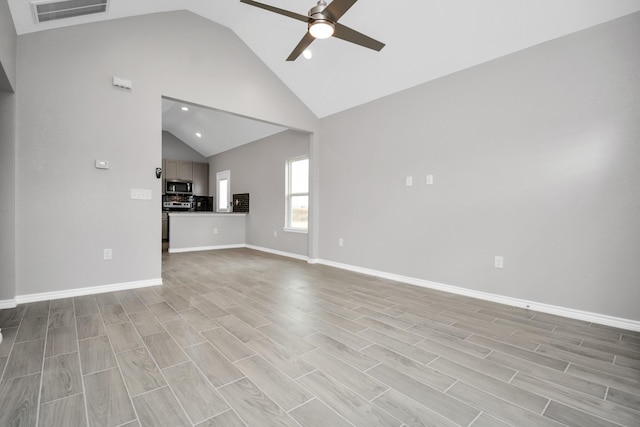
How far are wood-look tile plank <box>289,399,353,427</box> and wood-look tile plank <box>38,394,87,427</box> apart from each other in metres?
0.91

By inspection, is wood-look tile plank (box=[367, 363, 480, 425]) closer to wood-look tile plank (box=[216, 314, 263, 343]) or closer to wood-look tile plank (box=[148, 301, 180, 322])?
wood-look tile plank (box=[216, 314, 263, 343])

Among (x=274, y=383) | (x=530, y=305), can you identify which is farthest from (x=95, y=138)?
(x=530, y=305)

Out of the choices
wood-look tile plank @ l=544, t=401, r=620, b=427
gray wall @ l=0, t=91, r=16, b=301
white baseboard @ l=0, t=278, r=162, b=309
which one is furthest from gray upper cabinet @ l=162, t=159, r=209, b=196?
wood-look tile plank @ l=544, t=401, r=620, b=427

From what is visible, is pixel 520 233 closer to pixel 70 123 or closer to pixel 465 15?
pixel 465 15

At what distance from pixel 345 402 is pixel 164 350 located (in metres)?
1.24

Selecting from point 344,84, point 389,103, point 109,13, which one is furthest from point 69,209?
point 389,103

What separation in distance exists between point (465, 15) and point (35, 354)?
171 inches

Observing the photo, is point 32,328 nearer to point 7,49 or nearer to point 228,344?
point 228,344

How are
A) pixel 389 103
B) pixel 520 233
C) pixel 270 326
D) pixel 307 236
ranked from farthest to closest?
pixel 307 236
pixel 389 103
pixel 520 233
pixel 270 326

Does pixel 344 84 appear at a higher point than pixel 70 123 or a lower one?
higher

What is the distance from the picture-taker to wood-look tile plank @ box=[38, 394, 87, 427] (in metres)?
1.24

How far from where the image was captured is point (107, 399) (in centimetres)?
140

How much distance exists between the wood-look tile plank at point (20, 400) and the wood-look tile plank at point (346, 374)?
51.2 inches

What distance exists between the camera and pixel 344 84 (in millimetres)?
4227
